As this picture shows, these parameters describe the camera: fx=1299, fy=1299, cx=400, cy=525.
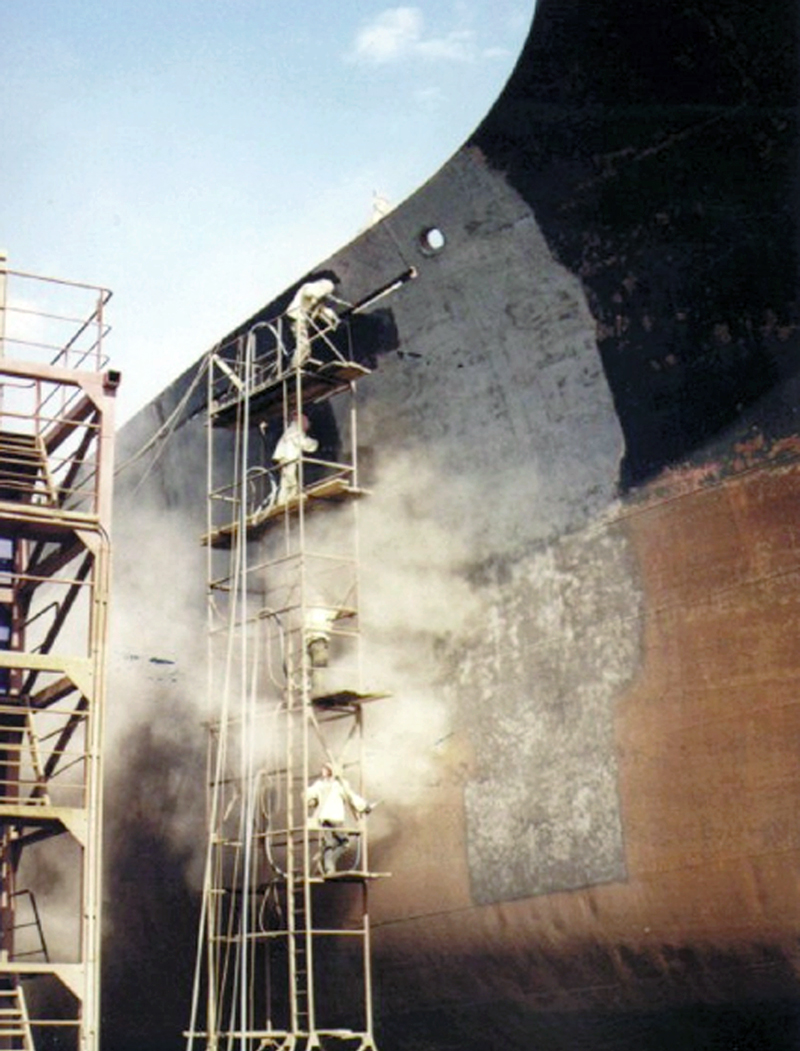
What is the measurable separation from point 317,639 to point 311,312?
107 inches

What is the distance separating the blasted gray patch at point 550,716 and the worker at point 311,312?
285 cm

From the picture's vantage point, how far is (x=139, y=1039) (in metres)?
12.0

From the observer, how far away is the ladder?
9.66 m

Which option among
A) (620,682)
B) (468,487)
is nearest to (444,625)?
(468,487)

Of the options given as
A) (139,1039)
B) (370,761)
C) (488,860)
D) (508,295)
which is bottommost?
(139,1039)

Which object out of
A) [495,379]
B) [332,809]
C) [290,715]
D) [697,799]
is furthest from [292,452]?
[697,799]

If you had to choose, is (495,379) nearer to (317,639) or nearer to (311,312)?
(311,312)

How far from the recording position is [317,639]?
9.88 metres

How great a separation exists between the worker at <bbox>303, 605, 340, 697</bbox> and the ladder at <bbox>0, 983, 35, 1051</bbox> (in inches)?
127

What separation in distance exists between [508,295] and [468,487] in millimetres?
1396

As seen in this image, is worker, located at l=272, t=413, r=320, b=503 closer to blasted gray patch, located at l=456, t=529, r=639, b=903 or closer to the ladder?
blasted gray patch, located at l=456, t=529, r=639, b=903

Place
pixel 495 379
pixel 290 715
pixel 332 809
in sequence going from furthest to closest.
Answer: pixel 290 715, pixel 495 379, pixel 332 809

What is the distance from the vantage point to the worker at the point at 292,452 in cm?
1044

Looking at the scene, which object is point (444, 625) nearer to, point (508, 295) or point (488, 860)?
point (488, 860)
